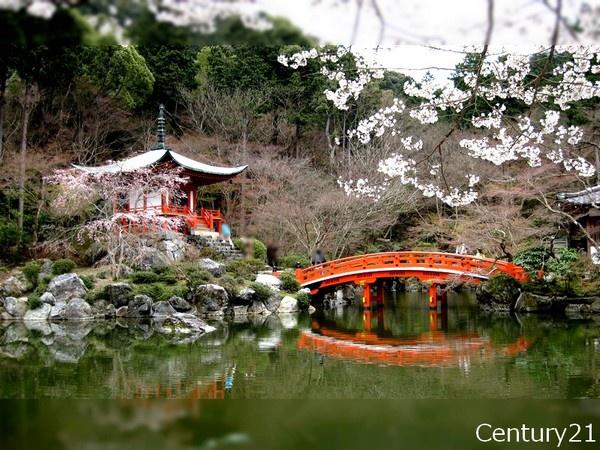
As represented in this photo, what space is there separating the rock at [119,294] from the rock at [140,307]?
155mm

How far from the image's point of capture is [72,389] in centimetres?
659

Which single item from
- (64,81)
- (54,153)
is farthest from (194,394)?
(64,81)

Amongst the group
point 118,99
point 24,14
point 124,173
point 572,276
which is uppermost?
point 118,99

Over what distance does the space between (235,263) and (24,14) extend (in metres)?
15.2

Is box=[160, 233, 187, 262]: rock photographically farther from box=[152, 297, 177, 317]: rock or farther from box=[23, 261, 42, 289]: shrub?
box=[23, 261, 42, 289]: shrub

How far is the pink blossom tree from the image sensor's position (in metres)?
15.1

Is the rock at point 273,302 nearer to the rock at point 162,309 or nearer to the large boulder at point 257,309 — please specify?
the large boulder at point 257,309

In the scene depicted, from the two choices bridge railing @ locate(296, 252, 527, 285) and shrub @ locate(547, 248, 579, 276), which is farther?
bridge railing @ locate(296, 252, 527, 285)

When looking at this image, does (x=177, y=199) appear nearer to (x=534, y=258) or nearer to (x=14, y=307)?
(x=14, y=307)

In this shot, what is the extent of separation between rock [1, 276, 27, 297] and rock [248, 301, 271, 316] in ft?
17.8

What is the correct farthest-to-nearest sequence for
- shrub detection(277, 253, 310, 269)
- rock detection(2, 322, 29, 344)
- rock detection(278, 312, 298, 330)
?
shrub detection(277, 253, 310, 269) < rock detection(278, 312, 298, 330) < rock detection(2, 322, 29, 344)

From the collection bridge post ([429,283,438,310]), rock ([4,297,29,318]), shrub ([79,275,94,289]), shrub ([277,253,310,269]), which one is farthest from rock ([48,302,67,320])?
bridge post ([429,283,438,310])

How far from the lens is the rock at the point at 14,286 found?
13.8 meters

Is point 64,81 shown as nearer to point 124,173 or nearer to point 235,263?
point 124,173
